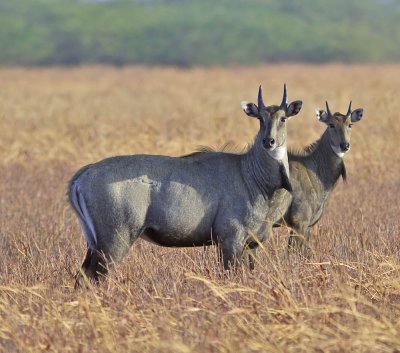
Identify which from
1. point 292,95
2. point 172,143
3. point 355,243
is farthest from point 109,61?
point 355,243

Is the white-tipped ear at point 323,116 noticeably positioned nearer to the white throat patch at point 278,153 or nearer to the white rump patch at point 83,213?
the white throat patch at point 278,153

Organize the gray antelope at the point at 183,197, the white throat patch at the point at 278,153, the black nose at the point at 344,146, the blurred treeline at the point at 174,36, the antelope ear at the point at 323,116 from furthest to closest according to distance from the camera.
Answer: the blurred treeline at the point at 174,36
the antelope ear at the point at 323,116
the black nose at the point at 344,146
the white throat patch at the point at 278,153
the gray antelope at the point at 183,197

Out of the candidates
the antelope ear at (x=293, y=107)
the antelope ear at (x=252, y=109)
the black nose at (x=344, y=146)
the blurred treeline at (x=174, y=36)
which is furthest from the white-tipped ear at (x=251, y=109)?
the blurred treeline at (x=174, y=36)

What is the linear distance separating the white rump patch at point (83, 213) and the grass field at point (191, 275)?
354 mm

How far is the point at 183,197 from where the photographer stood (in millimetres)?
9469

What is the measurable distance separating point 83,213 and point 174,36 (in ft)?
353

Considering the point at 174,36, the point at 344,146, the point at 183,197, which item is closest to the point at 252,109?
the point at 183,197

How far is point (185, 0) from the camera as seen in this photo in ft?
620

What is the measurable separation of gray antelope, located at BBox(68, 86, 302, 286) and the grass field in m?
0.25

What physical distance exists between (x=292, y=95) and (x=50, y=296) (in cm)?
2450

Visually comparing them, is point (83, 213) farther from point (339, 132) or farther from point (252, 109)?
point (339, 132)

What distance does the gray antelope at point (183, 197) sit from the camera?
363 inches

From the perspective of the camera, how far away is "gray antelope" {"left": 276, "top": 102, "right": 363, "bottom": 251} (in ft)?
34.9

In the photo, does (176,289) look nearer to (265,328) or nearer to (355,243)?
(265,328)
